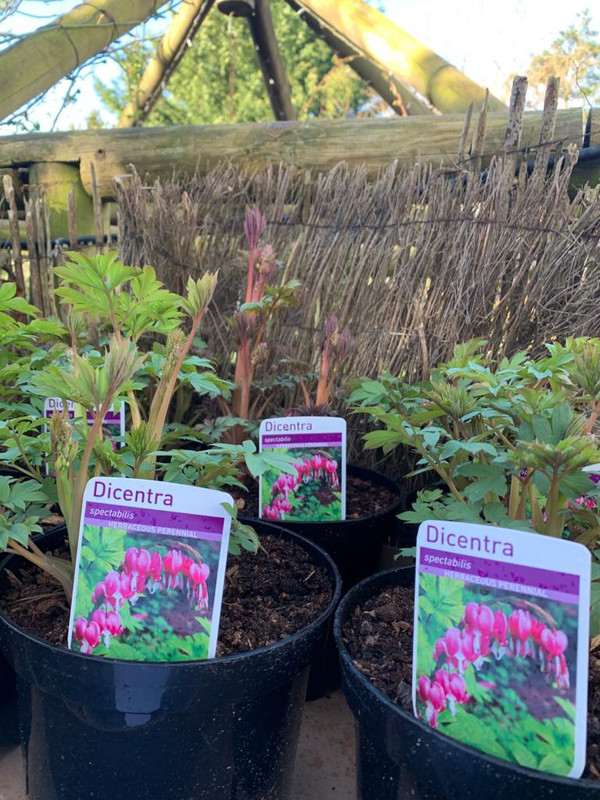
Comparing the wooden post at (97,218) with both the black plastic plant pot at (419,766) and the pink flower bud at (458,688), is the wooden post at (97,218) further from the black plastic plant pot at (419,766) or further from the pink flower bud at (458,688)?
the pink flower bud at (458,688)

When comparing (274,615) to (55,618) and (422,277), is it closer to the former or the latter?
(55,618)

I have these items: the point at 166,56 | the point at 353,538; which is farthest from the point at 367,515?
the point at 166,56

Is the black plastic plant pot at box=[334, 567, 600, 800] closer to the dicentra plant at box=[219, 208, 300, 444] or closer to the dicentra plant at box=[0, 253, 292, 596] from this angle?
the dicentra plant at box=[0, 253, 292, 596]

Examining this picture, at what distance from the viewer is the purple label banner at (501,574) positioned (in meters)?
0.63


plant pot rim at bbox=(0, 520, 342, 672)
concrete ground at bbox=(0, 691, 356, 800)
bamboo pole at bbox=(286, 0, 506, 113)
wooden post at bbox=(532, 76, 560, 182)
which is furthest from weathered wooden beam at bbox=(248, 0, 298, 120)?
plant pot rim at bbox=(0, 520, 342, 672)

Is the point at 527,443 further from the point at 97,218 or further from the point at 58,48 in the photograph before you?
the point at 58,48

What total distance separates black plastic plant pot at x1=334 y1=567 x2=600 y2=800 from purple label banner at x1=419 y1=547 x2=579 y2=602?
0.16m

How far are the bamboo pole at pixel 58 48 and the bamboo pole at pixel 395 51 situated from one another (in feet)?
3.64

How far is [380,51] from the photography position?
3.22m

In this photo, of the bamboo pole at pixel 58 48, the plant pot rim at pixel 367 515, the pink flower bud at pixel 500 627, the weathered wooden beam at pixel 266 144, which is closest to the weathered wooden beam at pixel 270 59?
the bamboo pole at pixel 58 48

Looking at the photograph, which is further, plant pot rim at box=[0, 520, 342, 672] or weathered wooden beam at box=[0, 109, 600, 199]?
weathered wooden beam at box=[0, 109, 600, 199]

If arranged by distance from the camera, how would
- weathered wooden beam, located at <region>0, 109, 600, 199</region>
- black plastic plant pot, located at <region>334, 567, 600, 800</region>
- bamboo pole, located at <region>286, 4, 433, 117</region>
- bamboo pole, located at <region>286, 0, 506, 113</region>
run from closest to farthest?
1. black plastic plant pot, located at <region>334, 567, 600, 800</region>
2. weathered wooden beam, located at <region>0, 109, 600, 199</region>
3. bamboo pole, located at <region>286, 0, 506, 113</region>
4. bamboo pole, located at <region>286, 4, 433, 117</region>

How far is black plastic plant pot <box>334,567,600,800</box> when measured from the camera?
23.5 inches

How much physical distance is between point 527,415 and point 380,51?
3.09m
